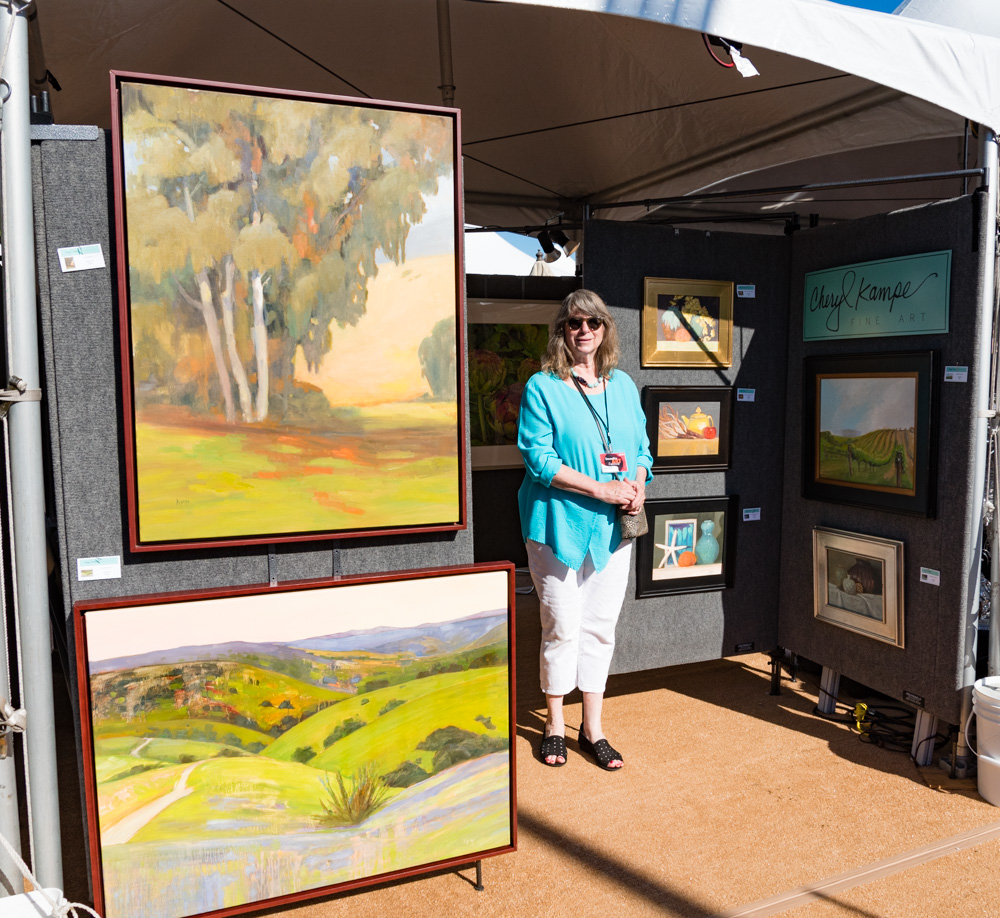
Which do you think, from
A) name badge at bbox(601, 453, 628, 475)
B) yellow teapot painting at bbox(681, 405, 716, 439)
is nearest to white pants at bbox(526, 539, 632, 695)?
name badge at bbox(601, 453, 628, 475)

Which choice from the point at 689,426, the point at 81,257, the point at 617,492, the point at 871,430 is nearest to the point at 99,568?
the point at 81,257

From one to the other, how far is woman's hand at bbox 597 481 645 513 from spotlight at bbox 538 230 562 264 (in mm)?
3708

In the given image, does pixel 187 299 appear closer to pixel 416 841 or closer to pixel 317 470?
pixel 317 470

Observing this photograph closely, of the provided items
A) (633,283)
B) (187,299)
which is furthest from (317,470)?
(633,283)

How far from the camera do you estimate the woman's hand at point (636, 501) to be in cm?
274

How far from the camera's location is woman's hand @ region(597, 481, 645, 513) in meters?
2.68

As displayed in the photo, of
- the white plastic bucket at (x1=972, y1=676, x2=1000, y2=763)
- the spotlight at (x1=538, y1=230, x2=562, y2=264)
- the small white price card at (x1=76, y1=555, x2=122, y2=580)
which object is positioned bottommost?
the white plastic bucket at (x1=972, y1=676, x2=1000, y2=763)

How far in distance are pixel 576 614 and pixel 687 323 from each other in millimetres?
1293

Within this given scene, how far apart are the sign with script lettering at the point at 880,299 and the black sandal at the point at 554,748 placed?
6.37 ft

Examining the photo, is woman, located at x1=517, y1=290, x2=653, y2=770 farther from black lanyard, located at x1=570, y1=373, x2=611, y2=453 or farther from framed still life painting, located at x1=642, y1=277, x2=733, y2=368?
framed still life painting, located at x1=642, y1=277, x2=733, y2=368

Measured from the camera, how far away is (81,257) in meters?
1.81

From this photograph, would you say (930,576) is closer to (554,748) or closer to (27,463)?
(554,748)

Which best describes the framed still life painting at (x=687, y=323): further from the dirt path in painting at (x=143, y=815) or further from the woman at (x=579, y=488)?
the dirt path in painting at (x=143, y=815)

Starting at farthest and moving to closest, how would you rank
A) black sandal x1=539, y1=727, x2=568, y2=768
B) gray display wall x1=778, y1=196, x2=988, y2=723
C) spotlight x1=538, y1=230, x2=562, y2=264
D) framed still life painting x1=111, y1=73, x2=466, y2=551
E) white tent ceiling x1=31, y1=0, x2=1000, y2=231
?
1. spotlight x1=538, y1=230, x2=562, y2=264
2. black sandal x1=539, y1=727, x2=568, y2=768
3. gray display wall x1=778, y1=196, x2=988, y2=723
4. white tent ceiling x1=31, y1=0, x2=1000, y2=231
5. framed still life painting x1=111, y1=73, x2=466, y2=551
